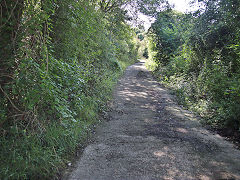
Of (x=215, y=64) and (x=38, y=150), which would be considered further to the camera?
(x=215, y=64)

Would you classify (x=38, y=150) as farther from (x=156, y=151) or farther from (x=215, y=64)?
(x=215, y=64)

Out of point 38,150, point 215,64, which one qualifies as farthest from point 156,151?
point 215,64

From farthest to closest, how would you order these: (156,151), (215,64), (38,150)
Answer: (215,64) < (156,151) < (38,150)

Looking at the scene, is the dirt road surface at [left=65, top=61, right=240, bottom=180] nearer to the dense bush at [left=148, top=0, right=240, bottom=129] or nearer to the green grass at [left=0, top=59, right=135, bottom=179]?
the green grass at [left=0, top=59, right=135, bottom=179]

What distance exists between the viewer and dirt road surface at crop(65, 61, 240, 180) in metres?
3.14

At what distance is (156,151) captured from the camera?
3885 millimetres

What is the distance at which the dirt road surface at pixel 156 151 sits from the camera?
10.3 ft

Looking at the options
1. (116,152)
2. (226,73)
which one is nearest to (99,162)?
(116,152)

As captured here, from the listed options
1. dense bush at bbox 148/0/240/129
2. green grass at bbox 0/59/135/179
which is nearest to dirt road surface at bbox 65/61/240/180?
green grass at bbox 0/59/135/179

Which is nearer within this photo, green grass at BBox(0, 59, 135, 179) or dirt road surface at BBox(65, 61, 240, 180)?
green grass at BBox(0, 59, 135, 179)

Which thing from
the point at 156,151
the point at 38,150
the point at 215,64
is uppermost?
the point at 215,64

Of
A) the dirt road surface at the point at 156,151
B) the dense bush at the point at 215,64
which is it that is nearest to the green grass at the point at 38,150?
the dirt road surface at the point at 156,151

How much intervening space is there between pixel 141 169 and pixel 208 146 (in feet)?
6.10

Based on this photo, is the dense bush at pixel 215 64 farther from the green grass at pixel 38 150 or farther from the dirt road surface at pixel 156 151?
the green grass at pixel 38 150
